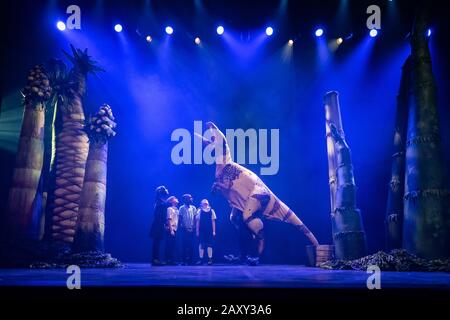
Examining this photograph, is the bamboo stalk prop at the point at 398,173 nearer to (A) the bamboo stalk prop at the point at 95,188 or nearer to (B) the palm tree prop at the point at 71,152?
(A) the bamboo stalk prop at the point at 95,188

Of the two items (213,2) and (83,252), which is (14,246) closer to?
(83,252)

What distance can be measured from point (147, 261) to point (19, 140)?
12.5ft

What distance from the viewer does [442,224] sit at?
25.1 ft

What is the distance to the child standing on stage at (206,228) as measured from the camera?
886 centimetres

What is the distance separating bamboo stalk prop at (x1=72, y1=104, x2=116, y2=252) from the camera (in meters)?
8.44

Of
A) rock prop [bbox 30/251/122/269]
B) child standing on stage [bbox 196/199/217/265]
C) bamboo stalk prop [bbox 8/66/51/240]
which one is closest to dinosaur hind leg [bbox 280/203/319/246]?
child standing on stage [bbox 196/199/217/265]

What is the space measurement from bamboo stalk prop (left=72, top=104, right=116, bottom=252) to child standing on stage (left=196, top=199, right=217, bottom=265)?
207cm

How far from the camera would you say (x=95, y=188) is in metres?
8.71

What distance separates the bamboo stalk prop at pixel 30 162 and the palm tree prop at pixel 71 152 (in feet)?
1.32

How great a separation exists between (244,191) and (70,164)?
3.85 m

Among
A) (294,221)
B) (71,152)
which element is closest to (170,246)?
(294,221)

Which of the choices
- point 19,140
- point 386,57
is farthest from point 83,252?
point 386,57

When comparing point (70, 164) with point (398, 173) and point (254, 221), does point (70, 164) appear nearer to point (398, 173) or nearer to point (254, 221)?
point (254, 221)

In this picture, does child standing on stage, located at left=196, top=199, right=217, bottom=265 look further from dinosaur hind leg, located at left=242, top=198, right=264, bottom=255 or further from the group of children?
dinosaur hind leg, located at left=242, top=198, right=264, bottom=255
